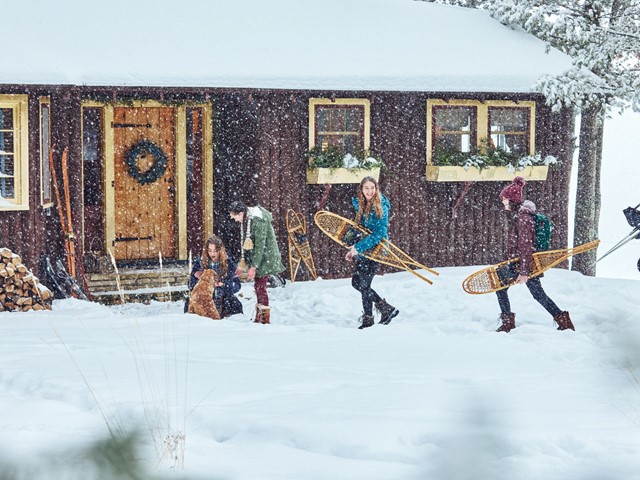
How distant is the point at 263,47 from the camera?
14453mm

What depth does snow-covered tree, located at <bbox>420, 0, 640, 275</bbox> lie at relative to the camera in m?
15.8

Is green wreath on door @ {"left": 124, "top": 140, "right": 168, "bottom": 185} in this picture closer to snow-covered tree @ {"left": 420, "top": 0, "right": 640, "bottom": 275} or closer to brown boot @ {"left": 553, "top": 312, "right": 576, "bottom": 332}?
snow-covered tree @ {"left": 420, "top": 0, "right": 640, "bottom": 275}

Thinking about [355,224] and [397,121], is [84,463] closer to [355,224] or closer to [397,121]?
[355,224]

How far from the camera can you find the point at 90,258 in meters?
13.8

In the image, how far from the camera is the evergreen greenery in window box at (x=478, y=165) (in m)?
14.9

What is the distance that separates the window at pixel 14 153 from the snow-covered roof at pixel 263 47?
2.06ft

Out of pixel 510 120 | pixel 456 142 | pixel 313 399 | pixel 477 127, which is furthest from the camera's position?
pixel 510 120

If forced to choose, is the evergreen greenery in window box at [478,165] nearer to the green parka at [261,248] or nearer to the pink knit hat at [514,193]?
the pink knit hat at [514,193]

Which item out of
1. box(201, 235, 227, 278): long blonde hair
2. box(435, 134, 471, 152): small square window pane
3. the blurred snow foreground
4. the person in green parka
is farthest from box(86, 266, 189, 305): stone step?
box(435, 134, 471, 152): small square window pane

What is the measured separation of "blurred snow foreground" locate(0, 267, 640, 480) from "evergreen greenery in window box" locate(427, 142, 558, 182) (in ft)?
14.1

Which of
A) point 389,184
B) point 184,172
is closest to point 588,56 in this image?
point 389,184

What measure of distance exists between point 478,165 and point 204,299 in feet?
19.9

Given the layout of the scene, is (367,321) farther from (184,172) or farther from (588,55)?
(588,55)

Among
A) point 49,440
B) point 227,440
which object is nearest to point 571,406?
point 227,440
